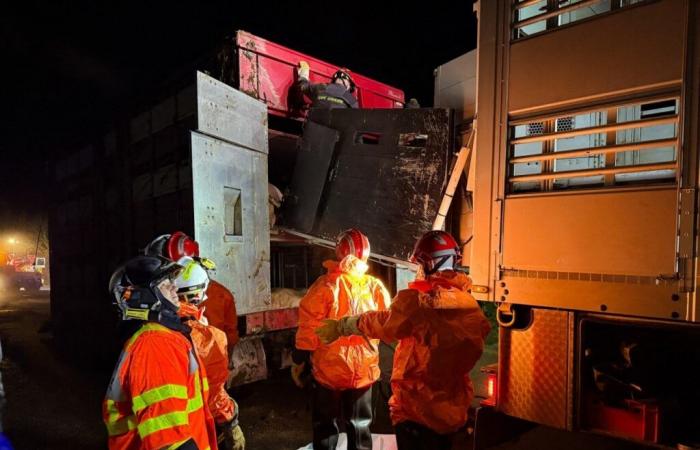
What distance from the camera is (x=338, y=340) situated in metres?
3.34

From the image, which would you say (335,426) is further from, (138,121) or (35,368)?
(35,368)

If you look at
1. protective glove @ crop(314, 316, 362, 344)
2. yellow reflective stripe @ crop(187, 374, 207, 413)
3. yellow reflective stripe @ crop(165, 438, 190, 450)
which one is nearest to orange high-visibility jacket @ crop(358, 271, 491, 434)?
protective glove @ crop(314, 316, 362, 344)

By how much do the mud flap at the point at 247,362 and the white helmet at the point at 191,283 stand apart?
296 centimetres

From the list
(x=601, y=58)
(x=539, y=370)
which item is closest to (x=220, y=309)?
(x=539, y=370)

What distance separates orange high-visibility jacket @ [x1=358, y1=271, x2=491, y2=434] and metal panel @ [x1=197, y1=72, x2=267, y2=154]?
3390 mm

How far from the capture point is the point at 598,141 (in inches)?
91.6

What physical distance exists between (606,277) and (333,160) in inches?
158

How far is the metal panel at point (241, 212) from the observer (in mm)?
4730

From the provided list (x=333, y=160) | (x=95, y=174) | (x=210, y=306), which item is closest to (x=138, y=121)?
(x=95, y=174)

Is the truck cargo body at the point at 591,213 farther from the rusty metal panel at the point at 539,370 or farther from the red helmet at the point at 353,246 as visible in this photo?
the red helmet at the point at 353,246

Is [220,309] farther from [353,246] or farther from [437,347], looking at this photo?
[437,347]

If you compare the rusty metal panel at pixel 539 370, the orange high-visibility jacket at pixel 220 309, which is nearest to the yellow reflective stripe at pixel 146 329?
the rusty metal panel at pixel 539 370

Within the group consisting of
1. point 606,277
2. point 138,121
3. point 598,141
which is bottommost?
point 606,277

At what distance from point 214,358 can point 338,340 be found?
0.97m
